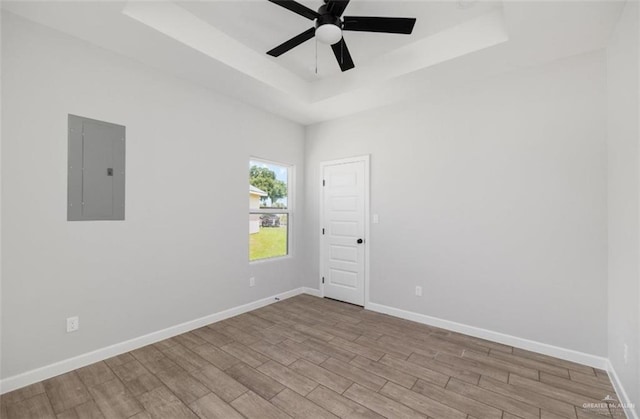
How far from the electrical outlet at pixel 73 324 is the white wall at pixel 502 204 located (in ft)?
10.6

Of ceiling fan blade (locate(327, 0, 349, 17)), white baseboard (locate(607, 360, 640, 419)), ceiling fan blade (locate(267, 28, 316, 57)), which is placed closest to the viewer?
white baseboard (locate(607, 360, 640, 419))

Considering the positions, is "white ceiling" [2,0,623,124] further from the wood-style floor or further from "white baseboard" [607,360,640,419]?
the wood-style floor

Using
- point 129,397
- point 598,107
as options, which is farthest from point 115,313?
point 598,107

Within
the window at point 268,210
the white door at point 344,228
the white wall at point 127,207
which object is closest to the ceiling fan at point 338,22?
the white wall at point 127,207

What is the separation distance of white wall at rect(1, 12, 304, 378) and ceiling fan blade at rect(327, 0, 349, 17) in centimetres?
195

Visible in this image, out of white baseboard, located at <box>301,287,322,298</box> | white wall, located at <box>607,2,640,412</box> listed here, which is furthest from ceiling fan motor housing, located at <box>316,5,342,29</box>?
white baseboard, located at <box>301,287,322,298</box>

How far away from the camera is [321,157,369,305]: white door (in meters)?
4.10

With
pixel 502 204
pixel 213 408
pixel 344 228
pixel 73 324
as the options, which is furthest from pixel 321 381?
pixel 502 204

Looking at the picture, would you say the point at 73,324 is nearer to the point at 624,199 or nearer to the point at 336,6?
the point at 336,6

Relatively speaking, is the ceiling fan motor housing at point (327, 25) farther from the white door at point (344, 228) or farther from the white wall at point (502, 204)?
the white door at point (344, 228)

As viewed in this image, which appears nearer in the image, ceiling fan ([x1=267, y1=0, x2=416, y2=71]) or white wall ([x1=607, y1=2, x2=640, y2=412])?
white wall ([x1=607, y1=2, x2=640, y2=412])

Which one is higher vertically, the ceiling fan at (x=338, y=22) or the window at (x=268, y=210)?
the ceiling fan at (x=338, y=22)

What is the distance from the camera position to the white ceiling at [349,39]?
2188 mm

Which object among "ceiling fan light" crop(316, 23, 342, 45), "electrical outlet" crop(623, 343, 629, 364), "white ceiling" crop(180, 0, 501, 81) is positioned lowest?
"electrical outlet" crop(623, 343, 629, 364)
